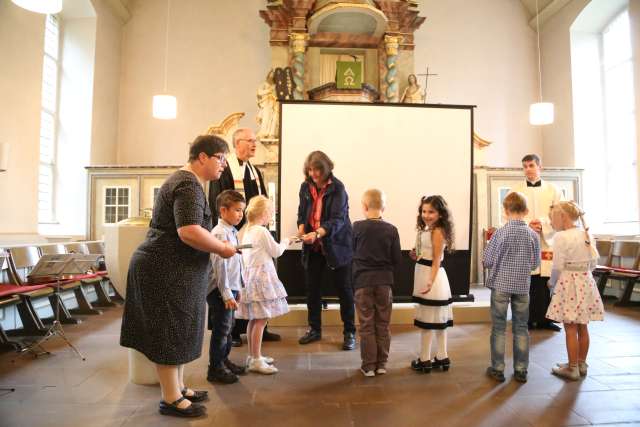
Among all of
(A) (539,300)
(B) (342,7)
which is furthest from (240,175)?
(B) (342,7)

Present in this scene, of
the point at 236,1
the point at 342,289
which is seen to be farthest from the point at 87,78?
the point at 342,289

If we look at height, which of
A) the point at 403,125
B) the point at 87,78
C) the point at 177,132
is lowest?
the point at 403,125

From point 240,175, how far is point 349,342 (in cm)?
152

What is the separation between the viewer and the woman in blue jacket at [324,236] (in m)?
3.31

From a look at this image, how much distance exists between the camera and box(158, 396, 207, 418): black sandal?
2.04 meters

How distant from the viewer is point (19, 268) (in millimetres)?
4301

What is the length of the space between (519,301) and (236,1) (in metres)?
9.30

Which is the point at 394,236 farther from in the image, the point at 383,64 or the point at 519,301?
the point at 383,64

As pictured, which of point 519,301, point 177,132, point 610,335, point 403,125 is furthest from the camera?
point 177,132

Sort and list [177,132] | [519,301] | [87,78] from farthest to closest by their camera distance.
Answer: [177,132] < [87,78] < [519,301]

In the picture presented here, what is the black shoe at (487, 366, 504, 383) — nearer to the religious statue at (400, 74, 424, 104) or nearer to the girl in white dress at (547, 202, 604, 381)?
the girl in white dress at (547, 202, 604, 381)

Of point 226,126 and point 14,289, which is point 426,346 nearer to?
point 14,289

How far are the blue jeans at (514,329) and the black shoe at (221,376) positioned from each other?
157 centimetres

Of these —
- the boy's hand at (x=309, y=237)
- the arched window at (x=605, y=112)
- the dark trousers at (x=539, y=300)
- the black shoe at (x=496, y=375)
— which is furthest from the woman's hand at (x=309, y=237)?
the arched window at (x=605, y=112)
